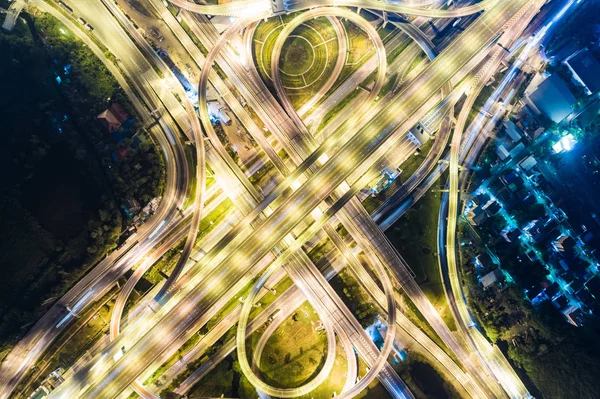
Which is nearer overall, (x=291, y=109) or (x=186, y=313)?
(x=186, y=313)

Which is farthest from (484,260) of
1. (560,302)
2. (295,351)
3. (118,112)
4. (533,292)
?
(118,112)

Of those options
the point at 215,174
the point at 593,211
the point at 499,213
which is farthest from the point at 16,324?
the point at 593,211

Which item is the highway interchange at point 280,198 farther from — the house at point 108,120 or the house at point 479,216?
the house at point 108,120

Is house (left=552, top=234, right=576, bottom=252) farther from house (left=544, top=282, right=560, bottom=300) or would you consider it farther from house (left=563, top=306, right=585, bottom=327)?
house (left=563, top=306, right=585, bottom=327)

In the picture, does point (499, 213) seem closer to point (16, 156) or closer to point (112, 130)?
point (112, 130)

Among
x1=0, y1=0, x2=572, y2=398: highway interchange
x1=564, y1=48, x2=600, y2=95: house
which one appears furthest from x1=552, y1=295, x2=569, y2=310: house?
x1=564, y1=48, x2=600, y2=95: house

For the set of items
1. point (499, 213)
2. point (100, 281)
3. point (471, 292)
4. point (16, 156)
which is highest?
point (16, 156)

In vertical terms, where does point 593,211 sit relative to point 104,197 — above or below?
below

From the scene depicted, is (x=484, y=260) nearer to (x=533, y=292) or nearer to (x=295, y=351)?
(x=533, y=292)
